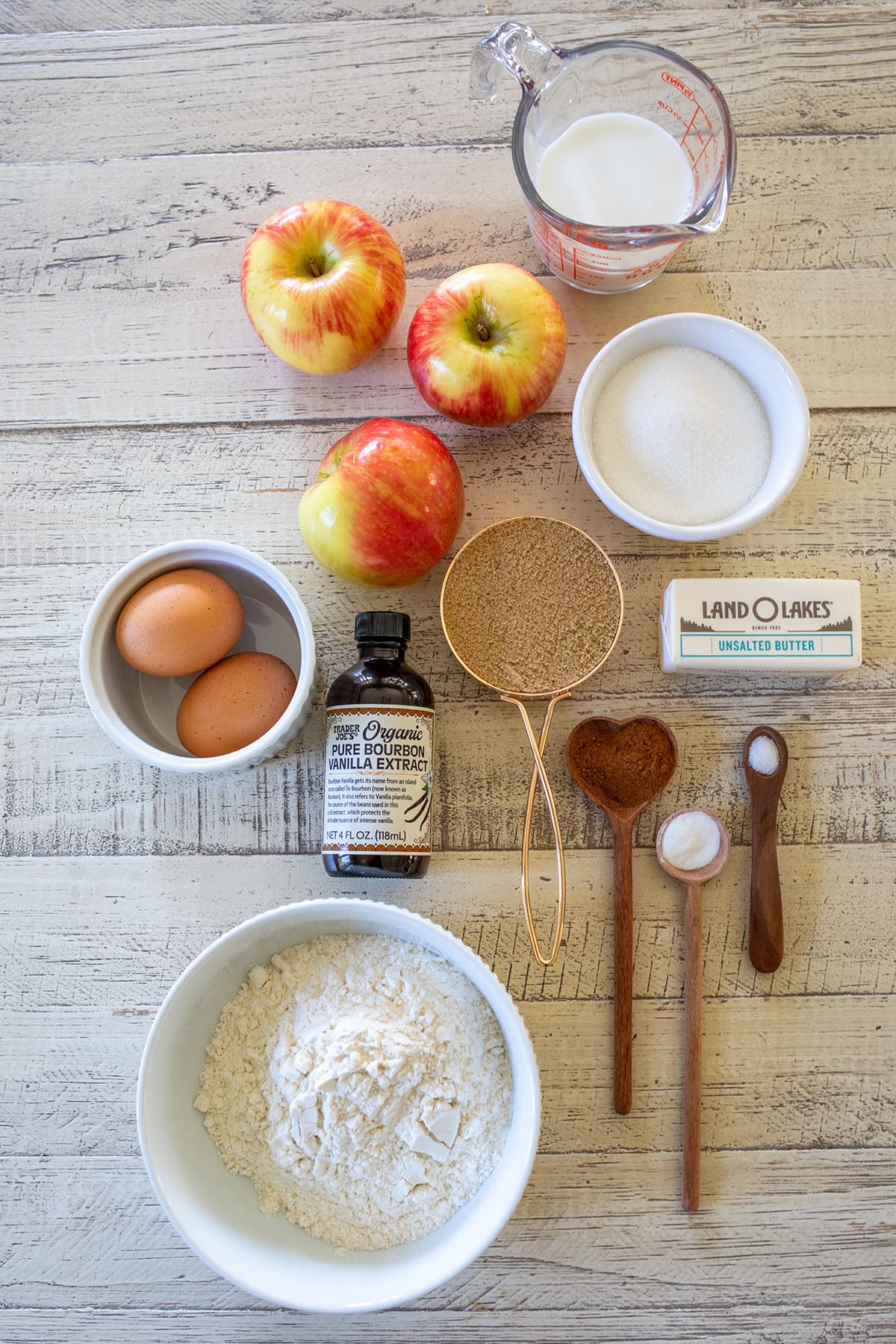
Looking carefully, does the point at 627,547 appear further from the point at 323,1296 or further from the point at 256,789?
the point at 323,1296

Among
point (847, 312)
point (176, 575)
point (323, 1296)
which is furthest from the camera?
point (847, 312)

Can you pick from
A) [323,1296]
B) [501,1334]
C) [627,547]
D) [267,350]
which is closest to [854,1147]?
[501,1334]

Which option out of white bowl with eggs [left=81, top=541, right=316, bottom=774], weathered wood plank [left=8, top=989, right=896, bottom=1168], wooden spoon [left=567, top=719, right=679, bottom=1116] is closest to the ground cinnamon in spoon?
wooden spoon [left=567, top=719, right=679, bottom=1116]

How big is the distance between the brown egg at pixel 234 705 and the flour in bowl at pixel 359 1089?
0.68 feet

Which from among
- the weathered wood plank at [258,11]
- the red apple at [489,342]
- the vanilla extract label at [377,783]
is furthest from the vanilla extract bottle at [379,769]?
the weathered wood plank at [258,11]

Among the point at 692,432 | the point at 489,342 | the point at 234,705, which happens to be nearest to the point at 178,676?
the point at 234,705

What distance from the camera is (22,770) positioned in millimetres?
950

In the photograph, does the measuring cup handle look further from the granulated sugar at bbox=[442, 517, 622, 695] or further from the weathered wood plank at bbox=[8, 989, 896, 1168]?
the weathered wood plank at bbox=[8, 989, 896, 1168]

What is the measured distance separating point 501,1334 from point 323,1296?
0.79 ft

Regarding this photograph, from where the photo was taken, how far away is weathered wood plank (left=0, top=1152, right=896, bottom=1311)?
88 cm

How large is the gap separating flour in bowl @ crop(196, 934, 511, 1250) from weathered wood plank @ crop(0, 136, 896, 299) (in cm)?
72

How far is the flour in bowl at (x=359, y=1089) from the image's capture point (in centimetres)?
76

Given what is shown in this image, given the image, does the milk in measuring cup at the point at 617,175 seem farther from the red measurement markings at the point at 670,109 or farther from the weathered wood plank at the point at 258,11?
the weathered wood plank at the point at 258,11

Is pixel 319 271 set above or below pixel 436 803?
above
